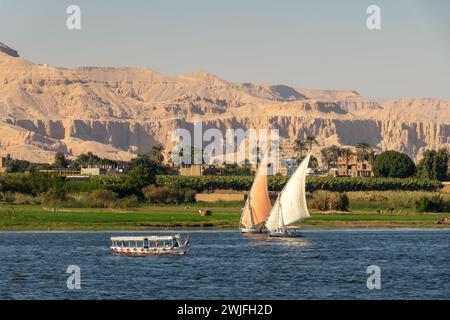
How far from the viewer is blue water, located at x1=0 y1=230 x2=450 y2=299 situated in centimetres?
6744

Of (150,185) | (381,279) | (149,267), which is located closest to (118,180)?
(150,185)

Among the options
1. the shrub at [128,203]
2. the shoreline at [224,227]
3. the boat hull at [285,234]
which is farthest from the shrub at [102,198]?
the boat hull at [285,234]

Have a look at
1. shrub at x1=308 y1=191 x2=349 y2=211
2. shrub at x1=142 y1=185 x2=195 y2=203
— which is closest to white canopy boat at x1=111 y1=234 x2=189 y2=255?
shrub at x1=308 y1=191 x2=349 y2=211

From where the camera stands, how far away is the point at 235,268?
269ft

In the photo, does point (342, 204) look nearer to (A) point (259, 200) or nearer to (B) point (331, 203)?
(B) point (331, 203)

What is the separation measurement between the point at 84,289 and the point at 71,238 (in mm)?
43635

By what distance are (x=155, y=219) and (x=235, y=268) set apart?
46555 mm

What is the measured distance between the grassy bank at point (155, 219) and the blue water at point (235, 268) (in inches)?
203

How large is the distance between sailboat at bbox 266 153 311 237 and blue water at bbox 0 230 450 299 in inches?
88.3

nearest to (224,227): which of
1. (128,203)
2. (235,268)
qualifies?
(128,203)

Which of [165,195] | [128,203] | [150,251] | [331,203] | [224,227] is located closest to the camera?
[150,251]

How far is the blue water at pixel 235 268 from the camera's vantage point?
221 ft

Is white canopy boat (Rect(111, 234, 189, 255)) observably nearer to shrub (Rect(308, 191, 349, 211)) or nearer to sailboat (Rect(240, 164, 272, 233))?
sailboat (Rect(240, 164, 272, 233))
